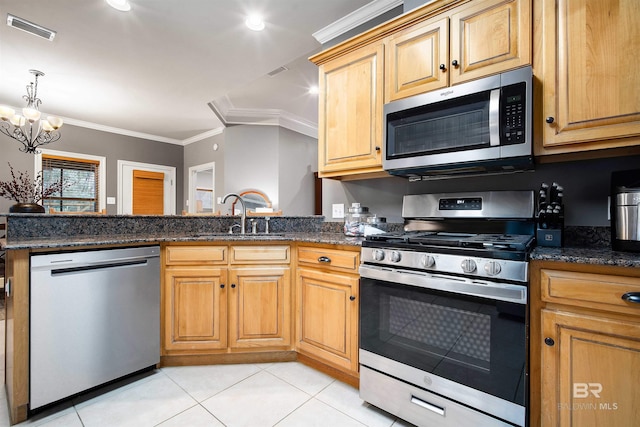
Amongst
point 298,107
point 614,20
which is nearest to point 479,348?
point 614,20

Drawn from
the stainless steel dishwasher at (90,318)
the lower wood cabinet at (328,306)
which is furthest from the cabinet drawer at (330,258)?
the stainless steel dishwasher at (90,318)

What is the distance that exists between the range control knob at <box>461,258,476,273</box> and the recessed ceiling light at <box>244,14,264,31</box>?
7.81 feet

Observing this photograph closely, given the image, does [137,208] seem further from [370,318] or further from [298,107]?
[370,318]

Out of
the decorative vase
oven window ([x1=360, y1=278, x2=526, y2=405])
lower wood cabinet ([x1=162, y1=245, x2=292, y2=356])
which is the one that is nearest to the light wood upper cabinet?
oven window ([x1=360, y1=278, x2=526, y2=405])

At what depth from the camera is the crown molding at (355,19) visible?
2.15 metres

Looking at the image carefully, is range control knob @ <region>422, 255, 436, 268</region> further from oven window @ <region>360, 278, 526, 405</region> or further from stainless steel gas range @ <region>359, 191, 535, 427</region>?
→ oven window @ <region>360, 278, 526, 405</region>

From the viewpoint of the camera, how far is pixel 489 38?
1.53 meters

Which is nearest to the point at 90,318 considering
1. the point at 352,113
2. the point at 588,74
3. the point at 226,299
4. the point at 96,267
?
the point at 96,267

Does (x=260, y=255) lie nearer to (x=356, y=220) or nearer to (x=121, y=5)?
(x=356, y=220)

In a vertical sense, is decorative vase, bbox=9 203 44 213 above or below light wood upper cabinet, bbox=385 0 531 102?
below

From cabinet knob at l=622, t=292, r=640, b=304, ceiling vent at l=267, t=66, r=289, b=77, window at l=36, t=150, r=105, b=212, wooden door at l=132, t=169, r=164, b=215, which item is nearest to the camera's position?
cabinet knob at l=622, t=292, r=640, b=304

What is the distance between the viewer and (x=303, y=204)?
5582 millimetres

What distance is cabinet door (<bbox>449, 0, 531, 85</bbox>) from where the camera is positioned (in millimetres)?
1439

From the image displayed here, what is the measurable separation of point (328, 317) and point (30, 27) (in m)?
3.48
